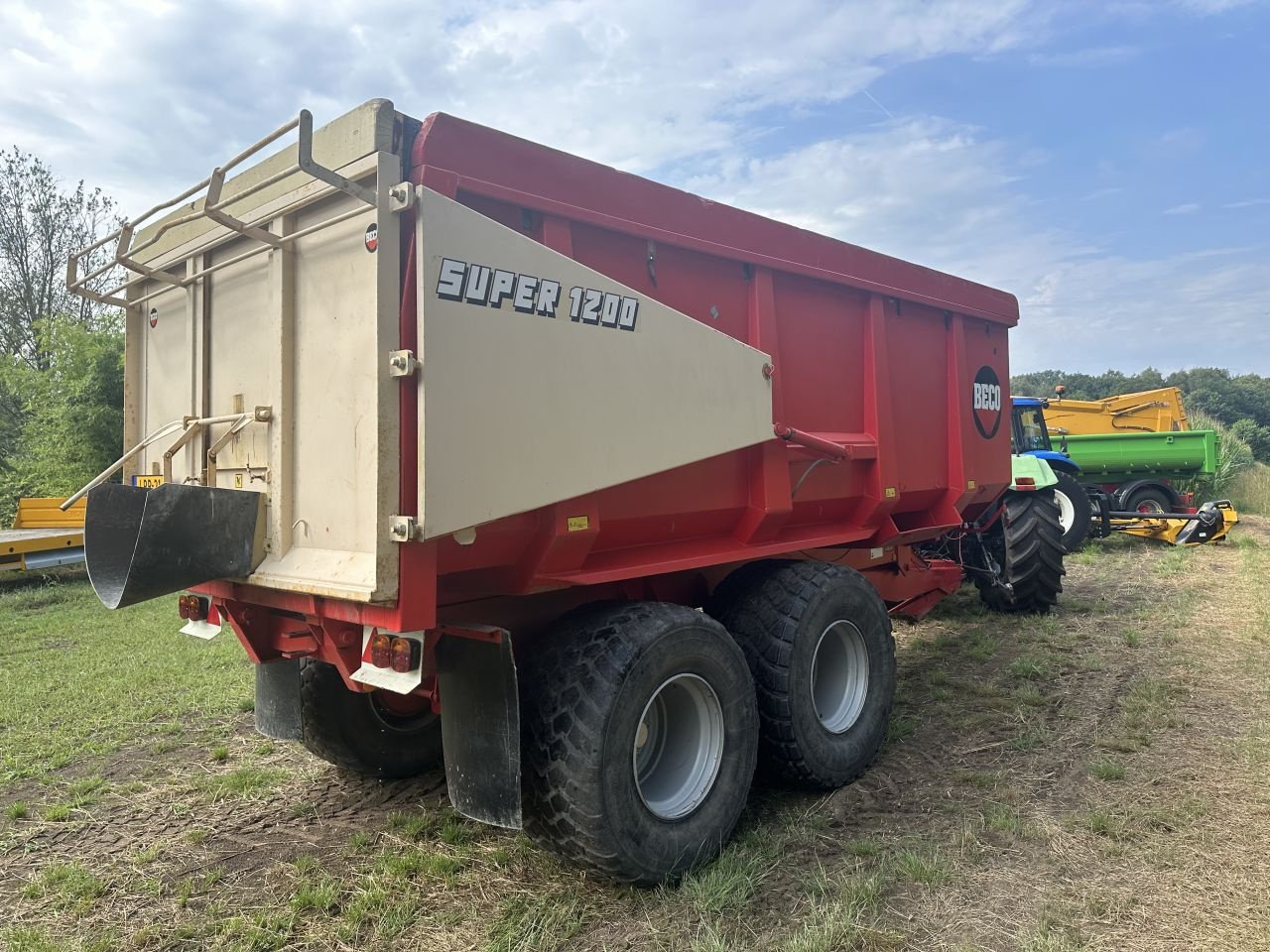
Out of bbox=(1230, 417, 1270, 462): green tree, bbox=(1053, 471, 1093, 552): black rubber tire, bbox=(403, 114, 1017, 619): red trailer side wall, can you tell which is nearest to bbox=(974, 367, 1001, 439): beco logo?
bbox=(403, 114, 1017, 619): red trailer side wall

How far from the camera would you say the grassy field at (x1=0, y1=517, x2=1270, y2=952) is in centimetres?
295

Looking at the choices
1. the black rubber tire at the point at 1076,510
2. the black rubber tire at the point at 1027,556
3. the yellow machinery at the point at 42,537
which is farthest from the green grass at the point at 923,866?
the yellow machinery at the point at 42,537

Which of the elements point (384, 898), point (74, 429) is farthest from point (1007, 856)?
point (74, 429)

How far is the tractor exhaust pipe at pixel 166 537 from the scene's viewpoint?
294 cm

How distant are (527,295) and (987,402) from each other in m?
4.35

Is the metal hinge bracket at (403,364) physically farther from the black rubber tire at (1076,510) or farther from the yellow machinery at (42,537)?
the black rubber tire at (1076,510)

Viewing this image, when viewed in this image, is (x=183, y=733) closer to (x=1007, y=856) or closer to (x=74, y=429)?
(x=1007, y=856)

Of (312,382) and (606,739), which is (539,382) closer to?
(312,382)

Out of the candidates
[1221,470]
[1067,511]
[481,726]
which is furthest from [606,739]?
[1221,470]

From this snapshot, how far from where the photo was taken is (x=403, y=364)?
2.67 metres

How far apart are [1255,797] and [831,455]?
246 cm

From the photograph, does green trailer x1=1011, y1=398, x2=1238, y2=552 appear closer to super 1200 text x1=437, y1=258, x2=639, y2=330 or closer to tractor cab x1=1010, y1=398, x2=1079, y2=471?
tractor cab x1=1010, y1=398, x2=1079, y2=471

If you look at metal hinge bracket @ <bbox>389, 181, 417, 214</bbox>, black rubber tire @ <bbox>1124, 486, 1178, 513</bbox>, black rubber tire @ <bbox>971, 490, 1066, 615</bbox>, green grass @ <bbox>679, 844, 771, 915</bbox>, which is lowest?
green grass @ <bbox>679, 844, 771, 915</bbox>

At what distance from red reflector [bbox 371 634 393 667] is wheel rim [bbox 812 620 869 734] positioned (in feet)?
7.55
